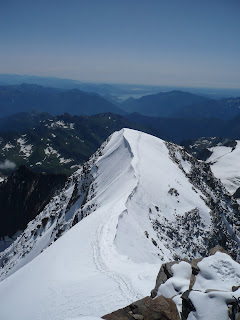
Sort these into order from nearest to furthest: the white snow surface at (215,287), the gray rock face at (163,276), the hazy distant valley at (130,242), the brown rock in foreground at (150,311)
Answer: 1. the white snow surface at (215,287)
2. the brown rock in foreground at (150,311)
3. the hazy distant valley at (130,242)
4. the gray rock face at (163,276)

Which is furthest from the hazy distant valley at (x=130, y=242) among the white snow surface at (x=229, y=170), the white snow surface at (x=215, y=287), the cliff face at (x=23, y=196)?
the cliff face at (x=23, y=196)

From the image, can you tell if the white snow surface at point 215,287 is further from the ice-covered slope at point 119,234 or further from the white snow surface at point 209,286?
the ice-covered slope at point 119,234

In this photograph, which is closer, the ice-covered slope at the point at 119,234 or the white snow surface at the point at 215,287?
the white snow surface at the point at 215,287

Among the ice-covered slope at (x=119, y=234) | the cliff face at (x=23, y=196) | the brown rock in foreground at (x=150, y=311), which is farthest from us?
the cliff face at (x=23, y=196)

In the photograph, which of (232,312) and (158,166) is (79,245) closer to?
(232,312)

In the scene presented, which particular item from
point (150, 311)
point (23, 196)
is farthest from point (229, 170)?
point (150, 311)

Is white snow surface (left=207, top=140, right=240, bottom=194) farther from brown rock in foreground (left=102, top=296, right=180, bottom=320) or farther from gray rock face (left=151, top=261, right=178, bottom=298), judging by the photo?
→ brown rock in foreground (left=102, top=296, right=180, bottom=320)

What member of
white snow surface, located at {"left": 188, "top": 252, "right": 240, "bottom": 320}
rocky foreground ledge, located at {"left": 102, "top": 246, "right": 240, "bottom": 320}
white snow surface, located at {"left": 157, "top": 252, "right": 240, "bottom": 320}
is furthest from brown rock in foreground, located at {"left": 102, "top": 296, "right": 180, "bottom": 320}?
white snow surface, located at {"left": 188, "top": 252, "right": 240, "bottom": 320}
